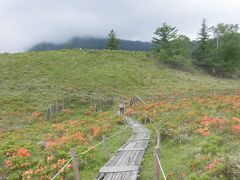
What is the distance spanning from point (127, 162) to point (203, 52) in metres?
66.2

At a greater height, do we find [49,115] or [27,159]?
[27,159]

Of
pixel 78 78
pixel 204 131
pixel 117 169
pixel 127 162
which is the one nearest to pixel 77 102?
pixel 78 78

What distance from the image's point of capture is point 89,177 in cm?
1325

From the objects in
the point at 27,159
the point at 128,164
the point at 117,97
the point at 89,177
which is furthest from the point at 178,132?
the point at 117,97

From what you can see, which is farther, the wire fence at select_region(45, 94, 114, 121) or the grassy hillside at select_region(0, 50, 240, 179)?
the wire fence at select_region(45, 94, 114, 121)

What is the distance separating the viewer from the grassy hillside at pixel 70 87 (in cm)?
2364

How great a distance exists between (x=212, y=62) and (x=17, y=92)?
46014 millimetres

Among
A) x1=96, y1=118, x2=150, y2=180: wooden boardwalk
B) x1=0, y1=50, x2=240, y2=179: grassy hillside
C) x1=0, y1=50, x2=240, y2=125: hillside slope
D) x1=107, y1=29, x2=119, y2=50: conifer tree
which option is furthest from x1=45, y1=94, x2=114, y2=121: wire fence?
x1=107, y1=29, x2=119, y2=50: conifer tree

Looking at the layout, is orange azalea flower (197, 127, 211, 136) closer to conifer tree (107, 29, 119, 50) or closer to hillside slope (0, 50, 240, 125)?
hillside slope (0, 50, 240, 125)

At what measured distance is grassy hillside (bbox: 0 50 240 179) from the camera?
2364 cm

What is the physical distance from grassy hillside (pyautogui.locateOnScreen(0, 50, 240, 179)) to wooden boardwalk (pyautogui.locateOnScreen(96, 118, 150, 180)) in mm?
1307

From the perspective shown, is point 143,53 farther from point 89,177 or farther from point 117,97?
point 89,177

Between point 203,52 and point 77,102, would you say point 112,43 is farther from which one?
point 77,102

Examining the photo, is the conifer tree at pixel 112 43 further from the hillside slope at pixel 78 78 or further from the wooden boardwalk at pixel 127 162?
the wooden boardwalk at pixel 127 162
